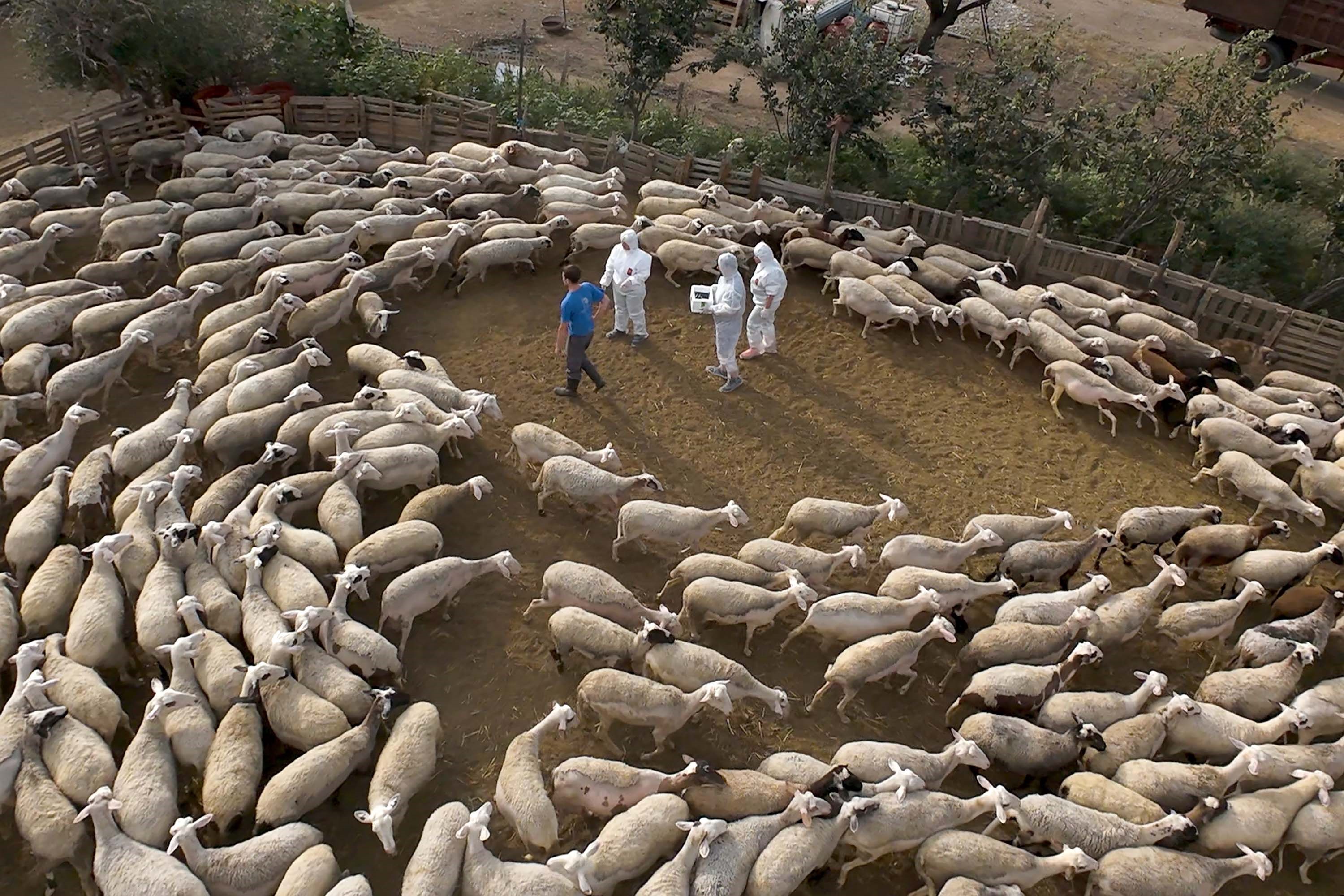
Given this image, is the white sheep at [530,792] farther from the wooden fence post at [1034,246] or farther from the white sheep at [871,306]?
the wooden fence post at [1034,246]

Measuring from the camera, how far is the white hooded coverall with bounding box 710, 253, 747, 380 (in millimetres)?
13039

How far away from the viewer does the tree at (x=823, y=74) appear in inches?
734

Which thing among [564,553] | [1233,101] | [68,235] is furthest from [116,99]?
[1233,101]

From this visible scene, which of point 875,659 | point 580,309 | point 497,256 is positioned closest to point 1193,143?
point 580,309

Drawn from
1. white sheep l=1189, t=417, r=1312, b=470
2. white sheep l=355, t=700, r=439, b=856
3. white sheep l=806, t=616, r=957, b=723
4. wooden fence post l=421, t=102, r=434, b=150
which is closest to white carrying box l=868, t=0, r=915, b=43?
wooden fence post l=421, t=102, r=434, b=150

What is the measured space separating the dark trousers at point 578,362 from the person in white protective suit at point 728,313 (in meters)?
1.90

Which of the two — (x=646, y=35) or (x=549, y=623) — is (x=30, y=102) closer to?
(x=646, y=35)

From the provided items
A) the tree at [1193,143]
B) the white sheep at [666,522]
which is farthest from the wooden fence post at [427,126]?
the tree at [1193,143]

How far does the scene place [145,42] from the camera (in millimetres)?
18047

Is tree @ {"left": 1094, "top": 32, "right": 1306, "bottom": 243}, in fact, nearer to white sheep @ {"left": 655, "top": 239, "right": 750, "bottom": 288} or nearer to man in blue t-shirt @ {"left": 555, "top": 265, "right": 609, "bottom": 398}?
white sheep @ {"left": 655, "top": 239, "right": 750, "bottom": 288}

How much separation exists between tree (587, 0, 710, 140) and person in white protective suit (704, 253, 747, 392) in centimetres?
900

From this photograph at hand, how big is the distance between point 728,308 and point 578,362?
2.33m

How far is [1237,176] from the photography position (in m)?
17.3

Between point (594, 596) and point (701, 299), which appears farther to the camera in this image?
point (701, 299)
